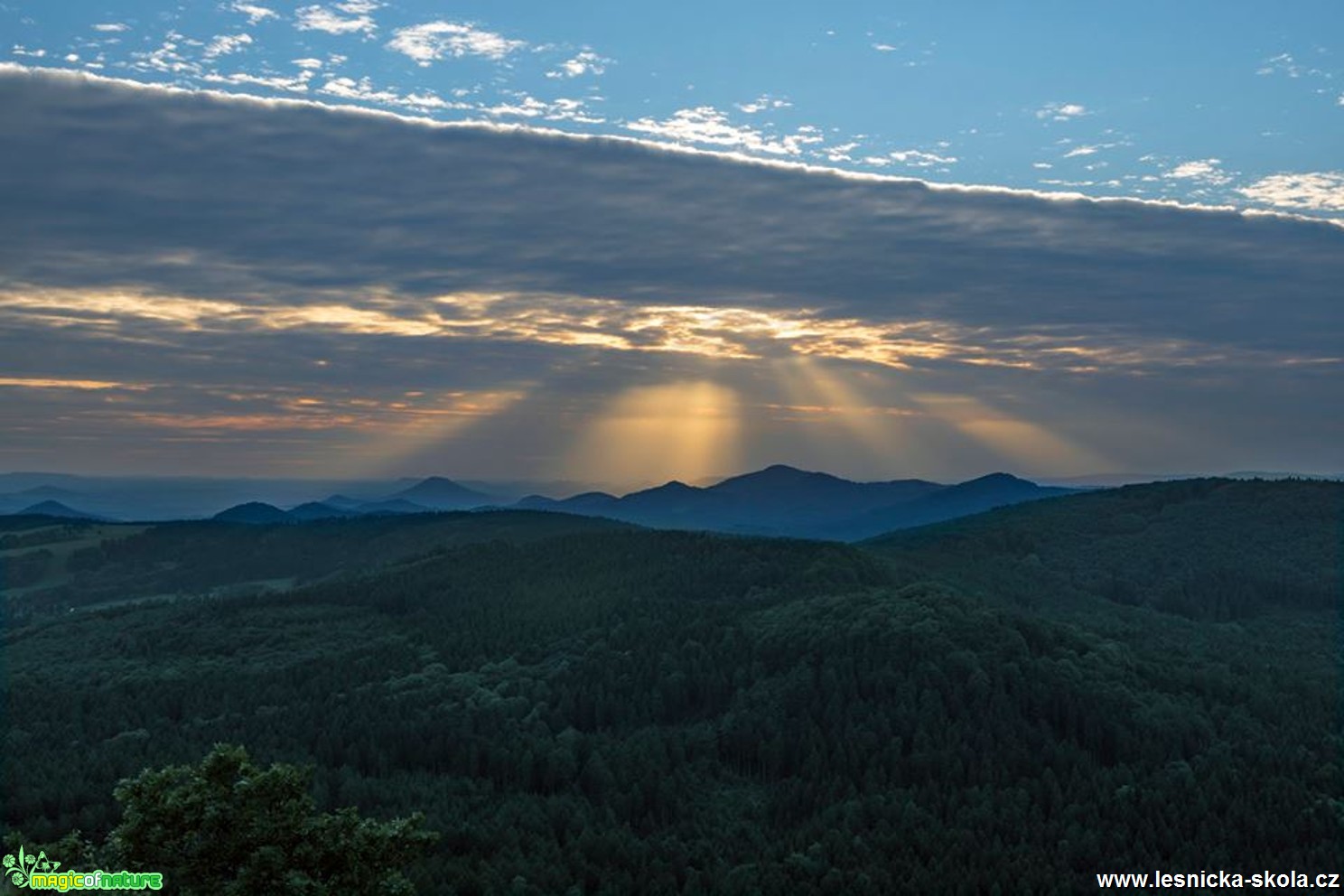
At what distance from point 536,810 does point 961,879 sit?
78.0 metres

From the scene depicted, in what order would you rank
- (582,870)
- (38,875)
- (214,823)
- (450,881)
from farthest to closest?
1. (582,870)
2. (450,881)
3. (214,823)
4. (38,875)

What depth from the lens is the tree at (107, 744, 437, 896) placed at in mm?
91500

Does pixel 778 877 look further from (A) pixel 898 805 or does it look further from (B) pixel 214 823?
(B) pixel 214 823

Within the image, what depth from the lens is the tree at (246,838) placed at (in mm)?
91500

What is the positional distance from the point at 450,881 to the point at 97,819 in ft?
209

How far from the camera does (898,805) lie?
196 meters

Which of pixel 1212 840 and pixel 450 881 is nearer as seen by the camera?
pixel 450 881

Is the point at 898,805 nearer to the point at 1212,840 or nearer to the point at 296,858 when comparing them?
the point at 1212,840

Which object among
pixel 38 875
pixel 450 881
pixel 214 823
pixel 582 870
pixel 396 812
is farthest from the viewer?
pixel 396 812

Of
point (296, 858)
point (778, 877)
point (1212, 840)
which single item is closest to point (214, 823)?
point (296, 858)

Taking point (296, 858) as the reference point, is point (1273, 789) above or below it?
below

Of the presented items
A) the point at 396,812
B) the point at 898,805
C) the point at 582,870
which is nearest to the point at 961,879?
the point at 898,805

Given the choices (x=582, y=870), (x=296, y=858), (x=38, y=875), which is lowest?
(x=582, y=870)

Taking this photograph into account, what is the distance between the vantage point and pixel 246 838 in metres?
93.4
